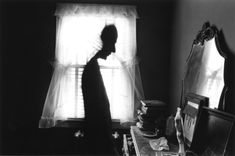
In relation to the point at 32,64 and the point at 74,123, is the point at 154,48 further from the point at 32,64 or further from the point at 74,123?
the point at 32,64

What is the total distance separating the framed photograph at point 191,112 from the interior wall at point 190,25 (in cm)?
24

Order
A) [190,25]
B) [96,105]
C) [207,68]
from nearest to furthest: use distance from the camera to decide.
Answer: [96,105]
[207,68]
[190,25]

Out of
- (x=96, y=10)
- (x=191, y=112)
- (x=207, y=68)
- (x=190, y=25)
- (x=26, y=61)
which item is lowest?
(x=191, y=112)

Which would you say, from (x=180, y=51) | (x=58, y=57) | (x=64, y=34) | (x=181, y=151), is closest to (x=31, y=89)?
(x=58, y=57)

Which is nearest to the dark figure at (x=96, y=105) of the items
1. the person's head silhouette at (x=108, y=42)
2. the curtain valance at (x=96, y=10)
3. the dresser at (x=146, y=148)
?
the person's head silhouette at (x=108, y=42)

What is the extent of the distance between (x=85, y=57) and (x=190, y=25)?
139 centimetres

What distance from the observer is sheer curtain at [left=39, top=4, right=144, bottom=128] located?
119 inches

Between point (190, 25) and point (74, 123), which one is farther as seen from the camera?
point (74, 123)

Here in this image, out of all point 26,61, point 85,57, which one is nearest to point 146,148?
Answer: point 85,57

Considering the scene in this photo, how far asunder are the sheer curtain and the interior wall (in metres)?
0.51

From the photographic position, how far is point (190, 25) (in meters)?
2.26

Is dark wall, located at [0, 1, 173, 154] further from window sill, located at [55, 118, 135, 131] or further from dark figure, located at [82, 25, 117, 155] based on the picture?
dark figure, located at [82, 25, 117, 155]

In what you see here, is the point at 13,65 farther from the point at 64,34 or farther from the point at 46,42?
the point at 64,34

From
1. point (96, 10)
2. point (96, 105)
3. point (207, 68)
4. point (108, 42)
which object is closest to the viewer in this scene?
point (96, 105)
